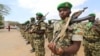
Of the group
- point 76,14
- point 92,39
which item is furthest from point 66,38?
point 92,39

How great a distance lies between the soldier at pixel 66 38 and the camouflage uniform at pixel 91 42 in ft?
12.2

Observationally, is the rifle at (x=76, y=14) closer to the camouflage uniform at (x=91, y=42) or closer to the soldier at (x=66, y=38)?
the soldier at (x=66, y=38)

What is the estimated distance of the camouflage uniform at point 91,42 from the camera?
738 cm

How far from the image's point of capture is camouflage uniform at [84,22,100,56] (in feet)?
24.2

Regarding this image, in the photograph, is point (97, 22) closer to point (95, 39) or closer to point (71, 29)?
point (95, 39)

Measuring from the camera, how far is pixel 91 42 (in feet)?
24.5

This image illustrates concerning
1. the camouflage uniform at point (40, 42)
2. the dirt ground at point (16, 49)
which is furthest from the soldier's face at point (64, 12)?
the dirt ground at point (16, 49)

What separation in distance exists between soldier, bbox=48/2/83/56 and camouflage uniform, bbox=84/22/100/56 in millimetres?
3717

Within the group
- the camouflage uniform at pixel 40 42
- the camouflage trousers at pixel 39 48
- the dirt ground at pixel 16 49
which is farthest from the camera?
the dirt ground at pixel 16 49

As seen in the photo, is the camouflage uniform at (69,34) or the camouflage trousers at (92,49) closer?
the camouflage uniform at (69,34)

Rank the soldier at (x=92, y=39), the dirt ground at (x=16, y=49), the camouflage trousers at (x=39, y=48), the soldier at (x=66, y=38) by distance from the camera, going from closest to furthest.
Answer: the soldier at (x=66, y=38)
the soldier at (x=92, y=39)
the camouflage trousers at (x=39, y=48)
the dirt ground at (x=16, y=49)

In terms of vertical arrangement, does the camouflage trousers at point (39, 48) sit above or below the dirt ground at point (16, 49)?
above

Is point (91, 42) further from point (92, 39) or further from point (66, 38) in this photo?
point (66, 38)

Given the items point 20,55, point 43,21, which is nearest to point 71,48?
point 43,21
